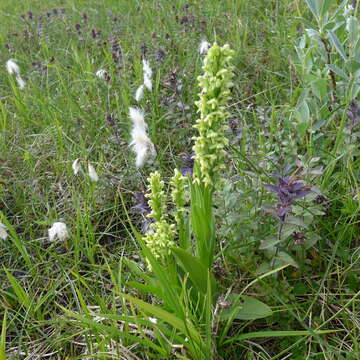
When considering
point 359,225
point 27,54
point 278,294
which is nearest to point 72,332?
point 278,294

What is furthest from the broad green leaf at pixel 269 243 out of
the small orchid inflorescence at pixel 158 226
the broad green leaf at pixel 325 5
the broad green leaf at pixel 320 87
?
the broad green leaf at pixel 325 5

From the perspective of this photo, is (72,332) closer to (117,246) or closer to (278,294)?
(117,246)

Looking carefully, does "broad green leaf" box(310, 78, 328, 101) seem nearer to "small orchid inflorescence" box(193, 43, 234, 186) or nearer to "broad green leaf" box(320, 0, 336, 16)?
"broad green leaf" box(320, 0, 336, 16)

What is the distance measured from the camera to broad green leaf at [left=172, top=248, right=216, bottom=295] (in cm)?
131

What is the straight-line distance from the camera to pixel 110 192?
236 centimetres

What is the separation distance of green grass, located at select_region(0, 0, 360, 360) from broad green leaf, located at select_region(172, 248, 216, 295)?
17 cm

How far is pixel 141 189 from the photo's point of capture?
1.81m

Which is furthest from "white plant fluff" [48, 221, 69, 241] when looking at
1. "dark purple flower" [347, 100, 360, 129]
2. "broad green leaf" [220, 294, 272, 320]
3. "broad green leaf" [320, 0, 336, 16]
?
"broad green leaf" [320, 0, 336, 16]

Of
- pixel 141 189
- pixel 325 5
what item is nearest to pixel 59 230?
pixel 141 189

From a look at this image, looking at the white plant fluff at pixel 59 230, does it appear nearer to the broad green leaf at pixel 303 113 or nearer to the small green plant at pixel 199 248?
the small green plant at pixel 199 248

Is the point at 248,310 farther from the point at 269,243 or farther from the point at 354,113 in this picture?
the point at 354,113

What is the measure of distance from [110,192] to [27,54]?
256 centimetres

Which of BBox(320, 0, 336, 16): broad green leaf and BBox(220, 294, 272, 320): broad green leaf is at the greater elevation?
BBox(320, 0, 336, 16): broad green leaf

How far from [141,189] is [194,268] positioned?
530 millimetres
